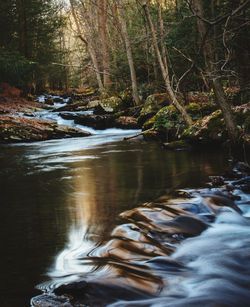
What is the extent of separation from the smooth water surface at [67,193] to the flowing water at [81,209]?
1 centimetres

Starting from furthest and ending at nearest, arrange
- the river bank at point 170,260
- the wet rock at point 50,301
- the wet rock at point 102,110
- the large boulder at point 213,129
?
1. the wet rock at point 102,110
2. the large boulder at point 213,129
3. the river bank at point 170,260
4. the wet rock at point 50,301

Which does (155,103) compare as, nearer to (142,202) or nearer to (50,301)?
(142,202)

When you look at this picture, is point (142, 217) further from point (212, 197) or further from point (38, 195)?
point (38, 195)

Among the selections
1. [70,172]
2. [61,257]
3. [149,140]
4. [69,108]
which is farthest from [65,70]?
[61,257]

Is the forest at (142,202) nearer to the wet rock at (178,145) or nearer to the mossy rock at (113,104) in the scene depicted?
the wet rock at (178,145)

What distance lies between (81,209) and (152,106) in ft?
39.0

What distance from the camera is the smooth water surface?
4.25 meters

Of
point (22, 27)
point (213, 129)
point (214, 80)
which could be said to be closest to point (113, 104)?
point (22, 27)

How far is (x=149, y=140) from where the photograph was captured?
14391mm

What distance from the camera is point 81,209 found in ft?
20.4

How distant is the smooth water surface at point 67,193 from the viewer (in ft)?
13.9

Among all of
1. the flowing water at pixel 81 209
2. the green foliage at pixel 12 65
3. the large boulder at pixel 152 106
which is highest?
the green foliage at pixel 12 65

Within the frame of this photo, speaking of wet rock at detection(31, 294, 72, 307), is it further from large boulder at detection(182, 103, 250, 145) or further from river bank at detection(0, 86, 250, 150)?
large boulder at detection(182, 103, 250, 145)

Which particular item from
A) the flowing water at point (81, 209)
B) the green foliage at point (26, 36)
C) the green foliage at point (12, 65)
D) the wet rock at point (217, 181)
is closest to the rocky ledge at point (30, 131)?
the flowing water at point (81, 209)
